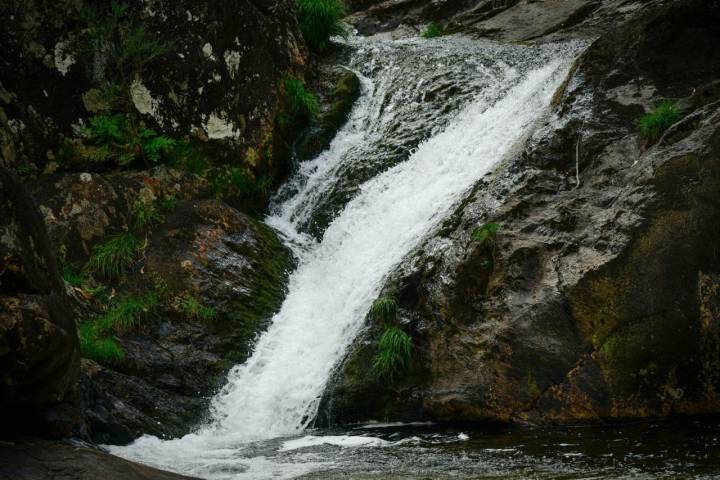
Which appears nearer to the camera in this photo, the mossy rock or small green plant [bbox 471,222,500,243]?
small green plant [bbox 471,222,500,243]

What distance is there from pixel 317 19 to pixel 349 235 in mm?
6370

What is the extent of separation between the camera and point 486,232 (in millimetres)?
7277

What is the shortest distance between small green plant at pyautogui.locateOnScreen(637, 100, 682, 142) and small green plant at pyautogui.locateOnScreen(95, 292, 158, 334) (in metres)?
6.10

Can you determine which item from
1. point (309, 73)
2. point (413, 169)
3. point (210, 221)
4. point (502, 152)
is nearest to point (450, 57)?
point (309, 73)

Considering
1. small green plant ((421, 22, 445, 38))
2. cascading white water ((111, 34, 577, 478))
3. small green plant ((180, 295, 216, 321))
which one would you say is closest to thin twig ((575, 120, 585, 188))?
cascading white water ((111, 34, 577, 478))

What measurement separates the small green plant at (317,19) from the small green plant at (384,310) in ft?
27.3

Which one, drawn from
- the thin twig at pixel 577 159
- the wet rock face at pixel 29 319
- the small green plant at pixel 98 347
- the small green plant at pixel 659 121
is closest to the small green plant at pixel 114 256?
the small green plant at pixel 98 347

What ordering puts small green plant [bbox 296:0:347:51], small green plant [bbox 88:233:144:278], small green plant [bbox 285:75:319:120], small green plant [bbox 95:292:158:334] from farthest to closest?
small green plant [bbox 296:0:347:51], small green plant [bbox 285:75:319:120], small green plant [bbox 88:233:144:278], small green plant [bbox 95:292:158:334]

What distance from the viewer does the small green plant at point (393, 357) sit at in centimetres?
708

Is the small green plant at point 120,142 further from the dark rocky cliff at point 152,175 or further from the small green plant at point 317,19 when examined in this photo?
the small green plant at point 317,19

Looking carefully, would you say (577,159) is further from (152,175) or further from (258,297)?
(152,175)

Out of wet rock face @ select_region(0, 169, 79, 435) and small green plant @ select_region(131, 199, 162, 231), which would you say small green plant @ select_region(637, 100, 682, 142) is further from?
small green plant @ select_region(131, 199, 162, 231)

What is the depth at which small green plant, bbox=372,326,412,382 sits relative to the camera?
708cm

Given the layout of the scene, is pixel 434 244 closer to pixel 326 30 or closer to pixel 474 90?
pixel 474 90
